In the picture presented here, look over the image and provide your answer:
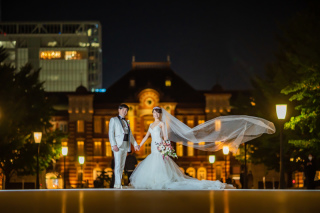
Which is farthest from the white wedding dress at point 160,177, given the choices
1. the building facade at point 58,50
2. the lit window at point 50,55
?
the lit window at point 50,55

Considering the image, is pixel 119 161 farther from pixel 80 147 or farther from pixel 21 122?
pixel 80 147

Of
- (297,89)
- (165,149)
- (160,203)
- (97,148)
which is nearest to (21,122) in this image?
(297,89)

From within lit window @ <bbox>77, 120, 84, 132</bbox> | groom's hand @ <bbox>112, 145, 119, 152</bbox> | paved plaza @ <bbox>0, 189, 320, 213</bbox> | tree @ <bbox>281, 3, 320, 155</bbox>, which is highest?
lit window @ <bbox>77, 120, 84, 132</bbox>

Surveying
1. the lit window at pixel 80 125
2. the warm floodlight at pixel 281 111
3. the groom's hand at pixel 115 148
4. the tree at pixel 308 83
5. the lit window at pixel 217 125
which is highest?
the lit window at pixel 80 125

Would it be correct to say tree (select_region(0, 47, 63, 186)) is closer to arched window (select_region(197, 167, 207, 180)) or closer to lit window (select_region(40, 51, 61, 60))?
arched window (select_region(197, 167, 207, 180))

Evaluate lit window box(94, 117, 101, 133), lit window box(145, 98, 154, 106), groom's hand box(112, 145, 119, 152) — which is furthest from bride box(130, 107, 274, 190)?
lit window box(94, 117, 101, 133)

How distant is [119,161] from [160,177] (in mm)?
1182

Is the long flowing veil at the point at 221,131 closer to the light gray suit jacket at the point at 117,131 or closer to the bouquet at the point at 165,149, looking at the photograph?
the bouquet at the point at 165,149

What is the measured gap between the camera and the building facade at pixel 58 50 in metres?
165

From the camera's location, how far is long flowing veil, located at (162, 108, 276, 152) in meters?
19.3

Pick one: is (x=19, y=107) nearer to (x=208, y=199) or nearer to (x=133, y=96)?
(x=208, y=199)

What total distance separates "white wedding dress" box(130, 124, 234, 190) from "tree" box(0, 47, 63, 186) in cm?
2163

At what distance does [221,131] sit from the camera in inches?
783

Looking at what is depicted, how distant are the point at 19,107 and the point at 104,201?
1149 inches
